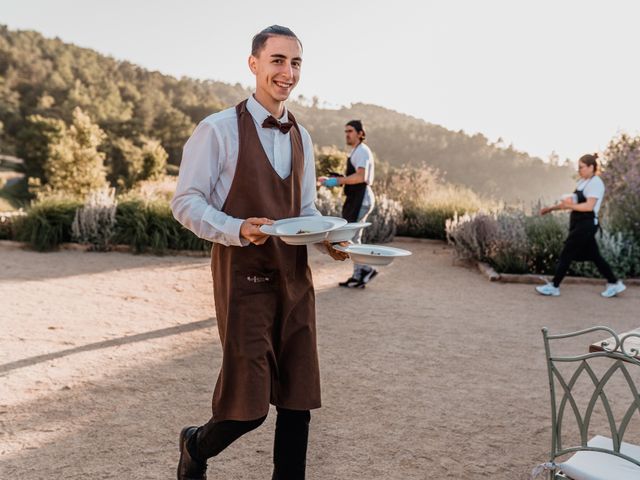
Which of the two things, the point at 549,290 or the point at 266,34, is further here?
the point at 549,290

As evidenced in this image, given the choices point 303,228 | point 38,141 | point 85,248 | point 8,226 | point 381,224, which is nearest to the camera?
point 303,228

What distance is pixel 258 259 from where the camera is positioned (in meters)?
2.02

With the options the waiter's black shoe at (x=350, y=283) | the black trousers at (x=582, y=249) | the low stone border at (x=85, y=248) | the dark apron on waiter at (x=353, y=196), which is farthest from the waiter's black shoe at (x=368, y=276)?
the low stone border at (x=85, y=248)

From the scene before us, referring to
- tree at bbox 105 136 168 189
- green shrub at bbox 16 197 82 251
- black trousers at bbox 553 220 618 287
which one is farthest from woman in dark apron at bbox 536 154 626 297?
tree at bbox 105 136 168 189

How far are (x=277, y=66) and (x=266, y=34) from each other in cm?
A: 12

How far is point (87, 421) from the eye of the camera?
10.9 ft

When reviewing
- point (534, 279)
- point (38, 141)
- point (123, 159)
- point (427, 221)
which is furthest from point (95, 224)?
point (123, 159)

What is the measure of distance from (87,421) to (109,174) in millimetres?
35791

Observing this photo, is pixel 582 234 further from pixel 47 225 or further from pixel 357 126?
pixel 47 225

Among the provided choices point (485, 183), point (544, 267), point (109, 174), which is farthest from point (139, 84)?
point (544, 267)

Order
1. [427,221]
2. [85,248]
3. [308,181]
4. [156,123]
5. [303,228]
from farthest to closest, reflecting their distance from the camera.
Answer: [156,123] < [427,221] < [85,248] < [308,181] < [303,228]

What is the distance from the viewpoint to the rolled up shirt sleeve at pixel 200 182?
6.44ft

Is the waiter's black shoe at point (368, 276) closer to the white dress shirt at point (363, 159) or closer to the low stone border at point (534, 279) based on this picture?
the white dress shirt at point (363, 159)

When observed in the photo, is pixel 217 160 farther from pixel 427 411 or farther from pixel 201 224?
pixel 427 411
